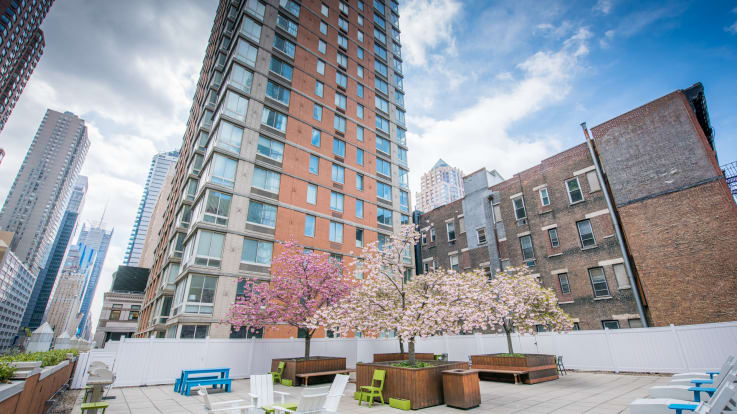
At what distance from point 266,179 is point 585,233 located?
23.6 metres

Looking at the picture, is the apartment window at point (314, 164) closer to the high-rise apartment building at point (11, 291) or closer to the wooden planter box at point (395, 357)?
the wooden planter box at point (395, 357)

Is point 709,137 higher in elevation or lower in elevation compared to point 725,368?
higher

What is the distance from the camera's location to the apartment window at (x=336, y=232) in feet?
88.0

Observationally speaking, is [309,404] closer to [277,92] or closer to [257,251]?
[257,251]

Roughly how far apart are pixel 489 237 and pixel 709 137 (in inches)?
635

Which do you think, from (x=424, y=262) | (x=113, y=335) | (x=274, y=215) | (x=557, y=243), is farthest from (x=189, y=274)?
(x=113, y=335)

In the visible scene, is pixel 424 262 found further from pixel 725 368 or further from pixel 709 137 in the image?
pixel 725 368

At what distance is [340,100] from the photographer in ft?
105

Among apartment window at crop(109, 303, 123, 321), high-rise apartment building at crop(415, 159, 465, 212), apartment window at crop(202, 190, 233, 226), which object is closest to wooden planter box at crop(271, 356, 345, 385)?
apartment window at crop(202, 190, 233, 226)

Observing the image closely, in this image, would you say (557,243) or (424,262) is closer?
Result: (557,243)

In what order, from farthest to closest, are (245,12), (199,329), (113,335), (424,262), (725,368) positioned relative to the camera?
(113,335) → (424,262) → (245,12) → (199,329) → (725,368)

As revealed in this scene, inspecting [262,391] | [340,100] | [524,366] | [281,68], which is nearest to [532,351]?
[524,366]

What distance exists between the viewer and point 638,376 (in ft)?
46.5

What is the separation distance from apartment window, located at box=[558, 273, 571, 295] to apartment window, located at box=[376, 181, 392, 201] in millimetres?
16172
